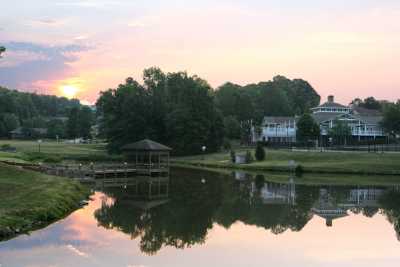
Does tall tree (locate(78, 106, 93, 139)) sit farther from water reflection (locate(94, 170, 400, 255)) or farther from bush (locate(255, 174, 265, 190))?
water reflection (locate(94, 170, 400, 255))

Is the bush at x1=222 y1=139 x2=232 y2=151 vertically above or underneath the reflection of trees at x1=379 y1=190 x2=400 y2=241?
above

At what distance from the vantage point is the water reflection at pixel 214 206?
23406mm

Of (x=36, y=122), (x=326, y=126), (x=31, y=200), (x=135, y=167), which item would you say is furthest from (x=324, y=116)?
(x=31, y=200)

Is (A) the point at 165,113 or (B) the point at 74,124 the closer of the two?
(A) the point at 165,113

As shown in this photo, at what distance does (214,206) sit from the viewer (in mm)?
30766

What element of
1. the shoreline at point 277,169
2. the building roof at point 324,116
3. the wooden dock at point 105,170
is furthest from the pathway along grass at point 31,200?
the building roof at point 324,116

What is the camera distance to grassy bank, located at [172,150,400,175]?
181 ft

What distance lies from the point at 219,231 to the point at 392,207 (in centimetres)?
1368

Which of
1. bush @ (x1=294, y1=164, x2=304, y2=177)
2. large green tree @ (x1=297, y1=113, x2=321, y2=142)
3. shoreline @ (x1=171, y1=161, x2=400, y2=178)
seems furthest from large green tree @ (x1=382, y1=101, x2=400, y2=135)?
bush @ (x1=294, y1=164, x2=304, y2=177)

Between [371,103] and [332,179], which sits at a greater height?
[371,103]

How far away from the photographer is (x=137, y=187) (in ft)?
137

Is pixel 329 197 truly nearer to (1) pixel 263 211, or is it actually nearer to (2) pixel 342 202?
(2) pixel 342 202

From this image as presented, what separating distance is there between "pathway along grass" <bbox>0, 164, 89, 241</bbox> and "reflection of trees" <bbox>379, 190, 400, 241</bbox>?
1487 centimetres

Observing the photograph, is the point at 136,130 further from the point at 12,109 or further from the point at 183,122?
the point at 12,109
